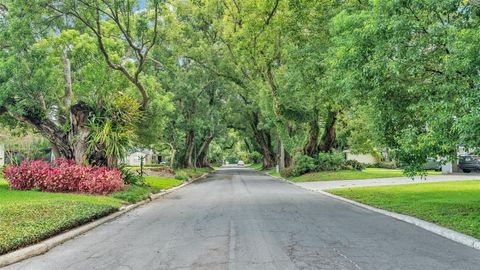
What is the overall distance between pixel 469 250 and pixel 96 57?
18081 millimetres

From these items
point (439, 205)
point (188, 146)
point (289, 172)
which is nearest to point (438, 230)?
point (439, 205)

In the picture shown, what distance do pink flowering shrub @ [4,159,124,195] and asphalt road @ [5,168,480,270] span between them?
13.7 feet

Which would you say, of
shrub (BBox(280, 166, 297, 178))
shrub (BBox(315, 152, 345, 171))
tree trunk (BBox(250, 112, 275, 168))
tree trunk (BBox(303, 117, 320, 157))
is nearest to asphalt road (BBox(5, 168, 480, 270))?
shrub (BBox(315, 152, 345, 171))

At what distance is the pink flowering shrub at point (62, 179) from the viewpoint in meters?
15.7

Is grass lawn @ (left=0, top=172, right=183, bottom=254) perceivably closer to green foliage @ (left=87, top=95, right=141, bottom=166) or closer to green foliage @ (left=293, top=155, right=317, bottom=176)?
green foliage @ (left=87, top=95, right=141, bottom=166)

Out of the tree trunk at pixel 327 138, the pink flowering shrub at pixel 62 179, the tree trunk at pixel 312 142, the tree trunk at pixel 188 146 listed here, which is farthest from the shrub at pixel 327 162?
the pink flowering shrub at pixel 62 179

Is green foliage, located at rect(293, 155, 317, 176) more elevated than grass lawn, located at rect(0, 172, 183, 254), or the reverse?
green foliage, located at rect(293, 155, 317, 176)

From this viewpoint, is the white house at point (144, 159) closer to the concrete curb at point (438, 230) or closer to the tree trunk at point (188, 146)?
the tree trunk at point (188, 146)

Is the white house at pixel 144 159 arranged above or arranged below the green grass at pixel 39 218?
above

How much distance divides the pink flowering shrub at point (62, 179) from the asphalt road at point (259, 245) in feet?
13.7

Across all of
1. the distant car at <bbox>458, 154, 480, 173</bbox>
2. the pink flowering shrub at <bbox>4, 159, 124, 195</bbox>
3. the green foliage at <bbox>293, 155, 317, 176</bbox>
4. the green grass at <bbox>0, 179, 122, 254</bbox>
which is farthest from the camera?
the distant car at <bbox>458, 154, 480, 173</bbox>

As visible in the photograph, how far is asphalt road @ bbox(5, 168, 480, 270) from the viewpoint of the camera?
638 cm

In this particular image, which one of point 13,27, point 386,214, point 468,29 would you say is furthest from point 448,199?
point 13,27

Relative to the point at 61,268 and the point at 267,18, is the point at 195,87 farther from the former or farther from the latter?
the point at 61,268
